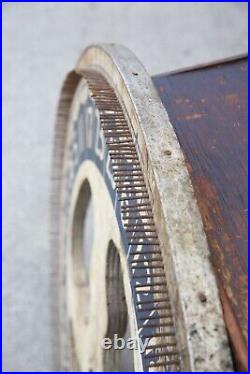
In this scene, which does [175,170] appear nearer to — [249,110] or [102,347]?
[249,110]

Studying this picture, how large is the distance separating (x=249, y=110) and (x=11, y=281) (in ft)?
5.07

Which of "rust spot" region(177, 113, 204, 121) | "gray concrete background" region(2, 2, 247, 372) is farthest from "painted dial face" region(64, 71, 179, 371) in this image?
"gray concrete background" region(2, 2, 247, 372)

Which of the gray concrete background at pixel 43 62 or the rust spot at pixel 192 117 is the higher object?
the gray concrete background at pixel 43 62

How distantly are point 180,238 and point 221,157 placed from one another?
0.23 metres

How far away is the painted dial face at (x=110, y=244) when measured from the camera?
0.71 metres

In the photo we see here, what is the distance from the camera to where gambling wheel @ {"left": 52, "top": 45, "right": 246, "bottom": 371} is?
2.01 feet

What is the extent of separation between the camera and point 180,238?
2.10 feet

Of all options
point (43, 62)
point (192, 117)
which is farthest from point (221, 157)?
point (43, 62)

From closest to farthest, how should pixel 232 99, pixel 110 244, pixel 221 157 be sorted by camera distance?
pixel 221 157
pixel 232 99
pixel 110 244

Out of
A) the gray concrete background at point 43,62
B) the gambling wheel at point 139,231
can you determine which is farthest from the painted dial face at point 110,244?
the gray concrete background at point 43,62

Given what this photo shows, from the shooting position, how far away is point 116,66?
0.88 metres

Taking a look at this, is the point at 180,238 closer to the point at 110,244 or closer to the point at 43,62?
the point at 110,244

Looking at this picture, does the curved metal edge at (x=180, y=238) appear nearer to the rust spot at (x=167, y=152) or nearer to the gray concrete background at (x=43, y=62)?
the rust spot at (x=167, y=152)

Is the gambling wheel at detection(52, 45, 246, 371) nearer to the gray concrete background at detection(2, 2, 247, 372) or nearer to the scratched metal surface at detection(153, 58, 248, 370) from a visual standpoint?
the scratched metal surface at detection(153, 58, 248, 370)
